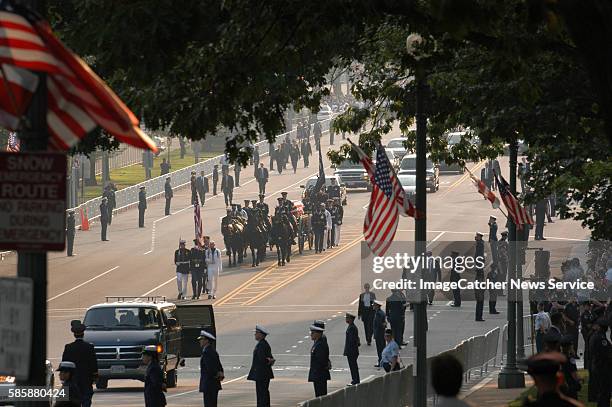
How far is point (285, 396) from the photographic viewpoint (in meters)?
31.0

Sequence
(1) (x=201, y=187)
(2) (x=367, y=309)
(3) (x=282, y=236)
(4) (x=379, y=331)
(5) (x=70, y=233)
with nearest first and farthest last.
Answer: (4) (x=379, y=331), (2) (x=367, y=309), (3) (x=282, y=236), (5) (x=70, y=233), (1) (x=201, y=187)

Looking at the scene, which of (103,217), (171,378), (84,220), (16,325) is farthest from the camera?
(84,220)

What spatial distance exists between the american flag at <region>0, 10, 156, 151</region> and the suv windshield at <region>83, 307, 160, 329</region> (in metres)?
22.1

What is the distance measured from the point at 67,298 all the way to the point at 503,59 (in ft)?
120

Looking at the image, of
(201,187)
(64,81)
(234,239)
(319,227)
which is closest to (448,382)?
(64,81)

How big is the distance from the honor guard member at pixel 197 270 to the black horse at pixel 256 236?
5.69 meters

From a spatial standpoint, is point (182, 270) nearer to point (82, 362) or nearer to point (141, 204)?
point (141, 204)

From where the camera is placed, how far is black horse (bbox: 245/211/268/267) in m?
56.6

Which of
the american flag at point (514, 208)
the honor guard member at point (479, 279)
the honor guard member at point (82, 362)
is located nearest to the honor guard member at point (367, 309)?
the honor guard member at point (479, 279)

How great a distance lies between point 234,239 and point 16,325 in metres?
47.7

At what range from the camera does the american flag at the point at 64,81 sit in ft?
31.0

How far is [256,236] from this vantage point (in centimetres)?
5722

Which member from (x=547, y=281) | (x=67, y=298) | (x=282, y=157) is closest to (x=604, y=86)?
(x=547, y=281)

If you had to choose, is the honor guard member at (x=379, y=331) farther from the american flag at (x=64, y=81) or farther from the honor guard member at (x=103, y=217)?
the honor guard member at (x=103, y=217)
